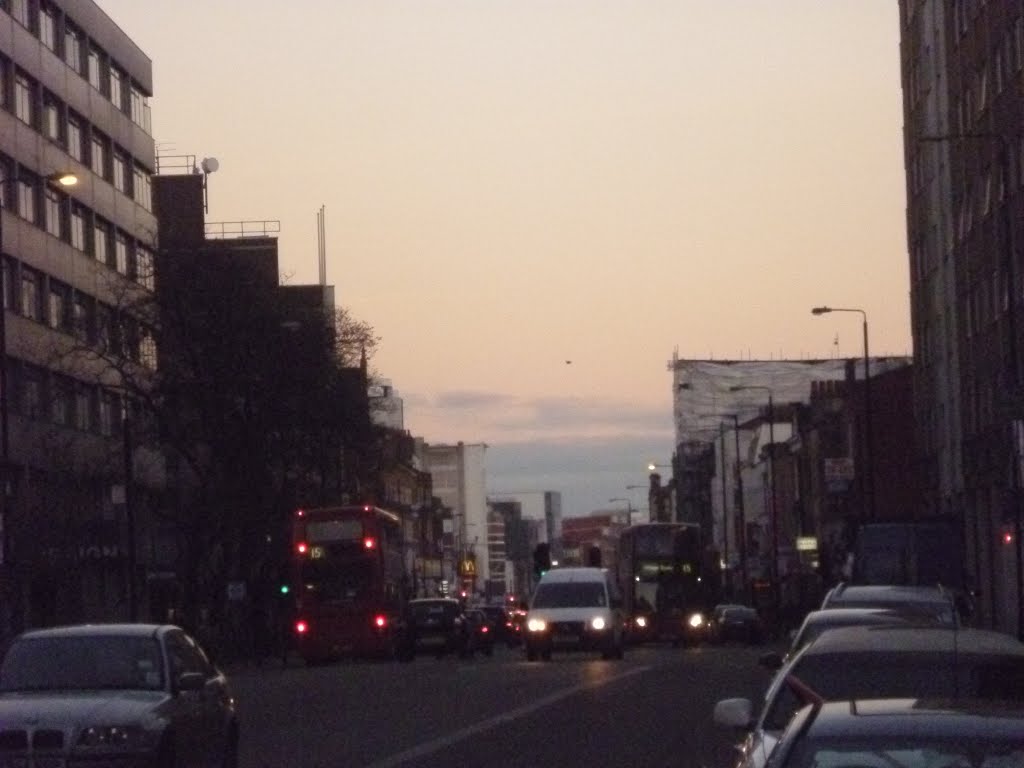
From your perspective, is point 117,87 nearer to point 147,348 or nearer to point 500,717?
point 147,348

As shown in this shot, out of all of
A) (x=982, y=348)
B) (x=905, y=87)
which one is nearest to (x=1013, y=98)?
(x=982, y=348)

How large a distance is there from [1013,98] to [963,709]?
55550 mm

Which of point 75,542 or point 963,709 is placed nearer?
point 963,709

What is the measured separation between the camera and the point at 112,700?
16125 millimetres

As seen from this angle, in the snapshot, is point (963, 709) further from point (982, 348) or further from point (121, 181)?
point (121, 181)

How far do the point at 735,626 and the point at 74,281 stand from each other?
27.4 m

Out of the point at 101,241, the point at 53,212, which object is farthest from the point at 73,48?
the point at 101,241

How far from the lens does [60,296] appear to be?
256ft

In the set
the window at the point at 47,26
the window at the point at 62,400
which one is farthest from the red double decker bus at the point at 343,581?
the window at the point at 47,26

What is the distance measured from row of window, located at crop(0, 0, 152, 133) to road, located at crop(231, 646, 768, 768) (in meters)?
36.1

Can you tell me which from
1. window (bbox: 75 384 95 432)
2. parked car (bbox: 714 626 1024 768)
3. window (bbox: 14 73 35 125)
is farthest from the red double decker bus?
parked car (bbox: 714 626 1024 768)

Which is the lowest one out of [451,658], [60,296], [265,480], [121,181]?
[451,658]

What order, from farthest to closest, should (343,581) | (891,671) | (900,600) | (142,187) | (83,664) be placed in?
(142,187) < (343,581) < (900,600) < (83,664) < (891,671)

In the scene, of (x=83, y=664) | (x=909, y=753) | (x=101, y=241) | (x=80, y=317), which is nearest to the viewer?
(x=909, y=753)
